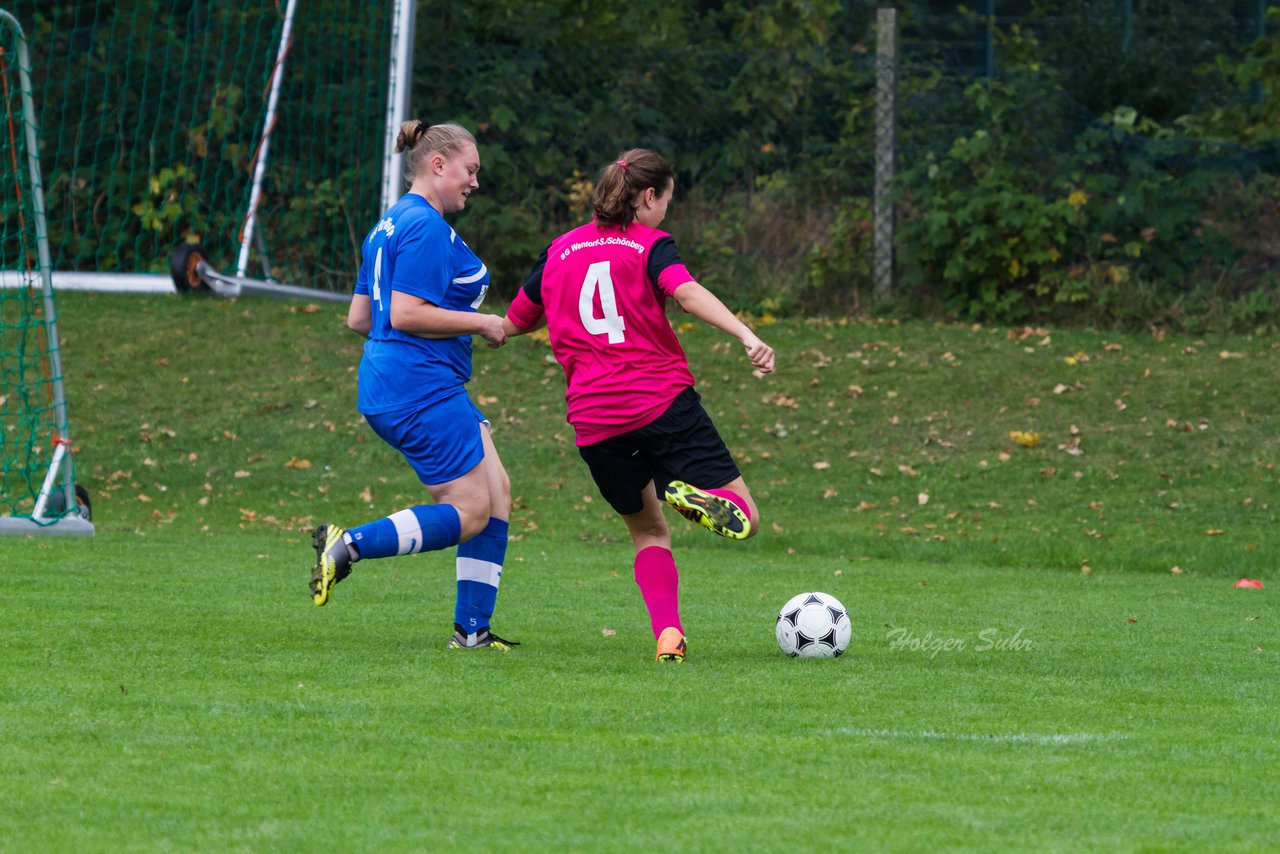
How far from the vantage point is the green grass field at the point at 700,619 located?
151 inches

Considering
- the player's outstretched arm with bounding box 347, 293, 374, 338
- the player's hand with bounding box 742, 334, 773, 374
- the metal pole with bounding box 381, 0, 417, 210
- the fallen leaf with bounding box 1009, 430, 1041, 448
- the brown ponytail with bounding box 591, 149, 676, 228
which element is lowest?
the fallen leaf with bounding box 1009, 430, 1041, 448

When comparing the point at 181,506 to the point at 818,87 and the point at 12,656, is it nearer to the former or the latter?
the point at 12,656

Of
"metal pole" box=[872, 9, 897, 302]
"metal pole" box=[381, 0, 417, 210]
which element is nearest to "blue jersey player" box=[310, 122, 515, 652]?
"metal pole" box=[381, 0, 417, 210]

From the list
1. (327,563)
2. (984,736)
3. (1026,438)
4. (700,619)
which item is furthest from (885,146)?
(984,736)

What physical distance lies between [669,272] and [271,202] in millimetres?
11351

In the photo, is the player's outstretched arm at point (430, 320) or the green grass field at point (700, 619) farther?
the player's outstretched arm at point (430, 320)

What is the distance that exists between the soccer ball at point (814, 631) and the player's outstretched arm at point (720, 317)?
945 millimetres

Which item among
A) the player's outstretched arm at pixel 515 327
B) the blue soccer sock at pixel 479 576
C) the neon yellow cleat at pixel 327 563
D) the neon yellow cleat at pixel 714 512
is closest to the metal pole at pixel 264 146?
the player's outstretched arm at pixel 515 327

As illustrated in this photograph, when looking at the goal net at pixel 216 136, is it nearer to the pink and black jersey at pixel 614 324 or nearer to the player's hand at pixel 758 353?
the pink and black jersey at pixel 614 324

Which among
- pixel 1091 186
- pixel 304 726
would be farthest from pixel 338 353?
pixel 304 726

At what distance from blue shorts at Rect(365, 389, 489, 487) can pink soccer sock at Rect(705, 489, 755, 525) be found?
0.87 m

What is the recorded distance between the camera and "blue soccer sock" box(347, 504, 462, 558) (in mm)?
5852

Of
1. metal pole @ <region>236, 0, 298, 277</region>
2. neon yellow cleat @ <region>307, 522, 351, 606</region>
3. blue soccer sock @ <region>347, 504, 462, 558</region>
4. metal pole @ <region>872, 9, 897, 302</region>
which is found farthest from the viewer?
metal pole @ <region>872, 9, 897, 302</region>

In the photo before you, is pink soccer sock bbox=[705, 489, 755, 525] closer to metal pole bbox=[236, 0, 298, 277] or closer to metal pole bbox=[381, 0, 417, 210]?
metal pole bbox=[381, 0, 417, 210]
